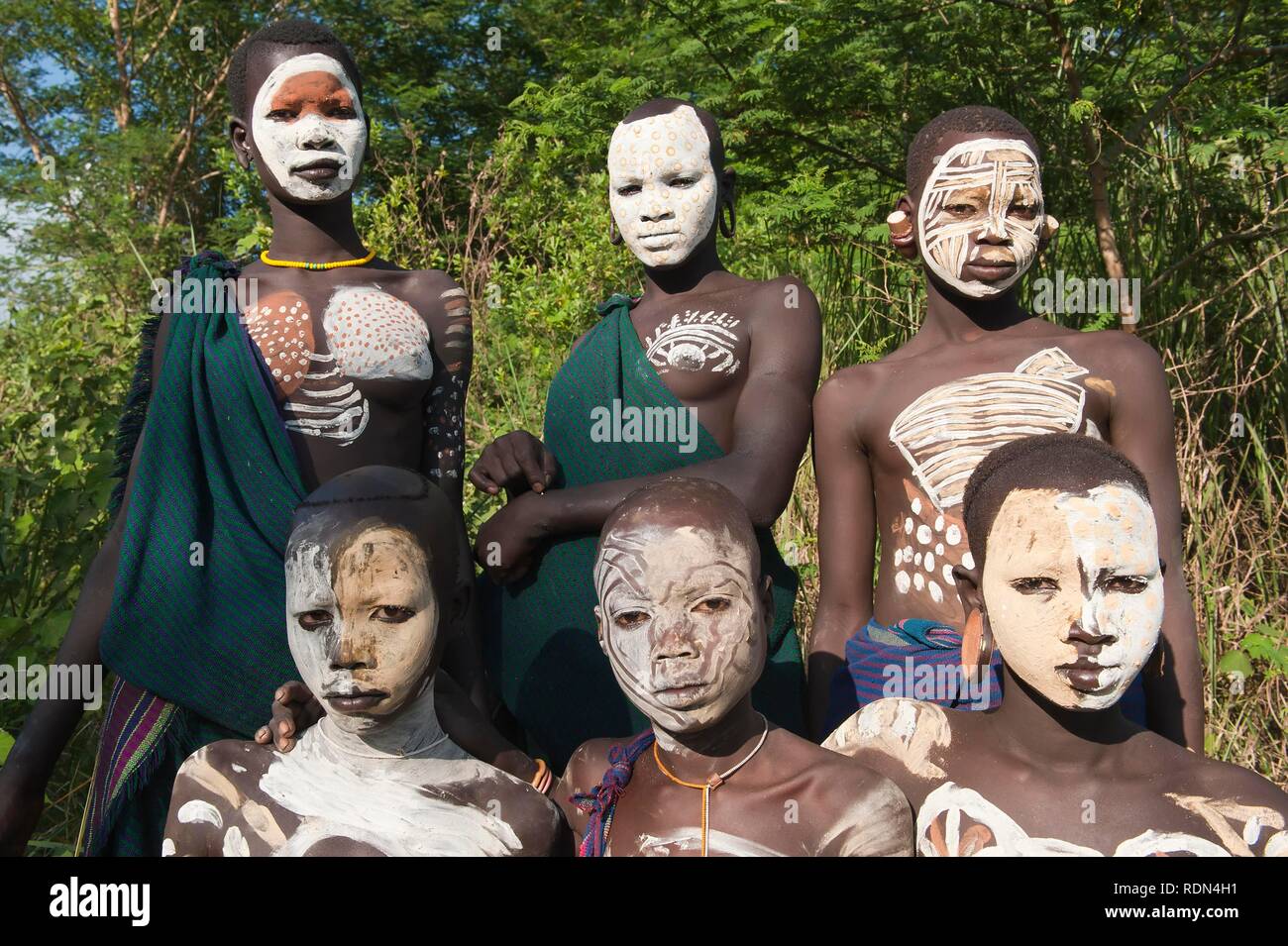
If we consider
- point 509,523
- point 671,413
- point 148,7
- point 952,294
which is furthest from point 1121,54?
point 148,7

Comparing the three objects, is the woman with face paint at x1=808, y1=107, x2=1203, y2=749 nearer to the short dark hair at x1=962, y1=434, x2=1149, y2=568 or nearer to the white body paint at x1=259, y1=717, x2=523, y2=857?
the short dark hair at x1=962, y1=434, x2=1149, y2=568

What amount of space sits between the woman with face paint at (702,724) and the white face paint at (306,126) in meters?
1.18

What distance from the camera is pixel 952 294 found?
3199 millimetres

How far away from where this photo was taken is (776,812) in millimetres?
2406

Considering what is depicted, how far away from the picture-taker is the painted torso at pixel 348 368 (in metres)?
3.06

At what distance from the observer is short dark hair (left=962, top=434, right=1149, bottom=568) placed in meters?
2.37

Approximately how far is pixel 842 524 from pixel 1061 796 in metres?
0.94

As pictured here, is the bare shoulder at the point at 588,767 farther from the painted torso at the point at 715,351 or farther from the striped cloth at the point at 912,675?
the painted torso at the point at 715,351

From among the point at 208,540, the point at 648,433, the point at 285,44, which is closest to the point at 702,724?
the point at 648,433

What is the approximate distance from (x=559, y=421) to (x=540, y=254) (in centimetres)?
477

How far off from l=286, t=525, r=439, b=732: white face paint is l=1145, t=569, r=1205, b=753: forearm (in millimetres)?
1566

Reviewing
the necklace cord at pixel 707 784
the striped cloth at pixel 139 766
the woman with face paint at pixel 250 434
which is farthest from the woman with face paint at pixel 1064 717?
the striped cloth at pixel 139 766

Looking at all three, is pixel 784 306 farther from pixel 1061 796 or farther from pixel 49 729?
pixel 49 729

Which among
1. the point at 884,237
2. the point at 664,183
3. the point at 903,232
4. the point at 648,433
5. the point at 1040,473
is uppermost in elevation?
the point at 884,237
